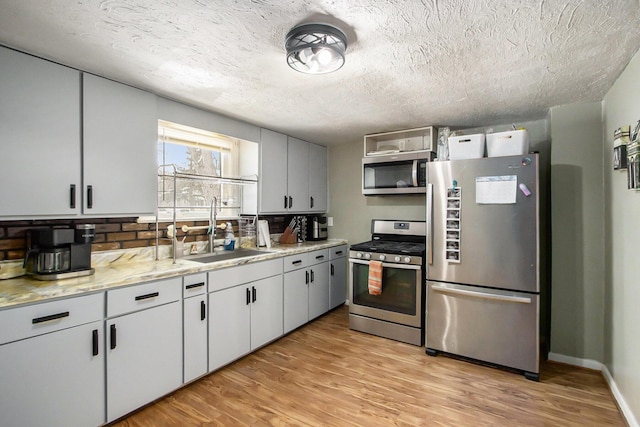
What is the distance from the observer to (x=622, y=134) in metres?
1.85

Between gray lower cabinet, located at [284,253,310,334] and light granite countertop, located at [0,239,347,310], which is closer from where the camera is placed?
light granite countertop, located at [0,239,347,310]

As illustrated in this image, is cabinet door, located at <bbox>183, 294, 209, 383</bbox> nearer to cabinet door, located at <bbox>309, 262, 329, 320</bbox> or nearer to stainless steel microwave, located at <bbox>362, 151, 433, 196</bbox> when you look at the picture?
cabinet door, located at <bbox>309, 262, 329, 320</bbox>

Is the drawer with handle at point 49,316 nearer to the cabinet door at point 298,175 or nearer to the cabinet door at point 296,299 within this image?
the cabinet door at point 296,299

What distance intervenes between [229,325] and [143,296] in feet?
2.61

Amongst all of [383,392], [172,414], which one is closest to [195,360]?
[172,414]

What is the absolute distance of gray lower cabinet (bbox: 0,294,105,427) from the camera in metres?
1.45

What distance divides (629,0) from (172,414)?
321 centimetres

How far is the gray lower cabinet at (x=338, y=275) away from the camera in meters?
3.81

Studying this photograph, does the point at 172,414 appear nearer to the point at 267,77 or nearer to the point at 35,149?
the point at 35,149

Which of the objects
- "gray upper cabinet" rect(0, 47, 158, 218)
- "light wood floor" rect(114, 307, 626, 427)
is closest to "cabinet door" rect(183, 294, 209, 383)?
"light wood floor" rect(114, 307, 626, 427)

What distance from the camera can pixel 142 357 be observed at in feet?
6.27

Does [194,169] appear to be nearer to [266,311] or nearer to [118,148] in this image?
[118,148]

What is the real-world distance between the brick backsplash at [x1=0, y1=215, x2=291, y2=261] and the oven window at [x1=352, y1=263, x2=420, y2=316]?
5.47ft

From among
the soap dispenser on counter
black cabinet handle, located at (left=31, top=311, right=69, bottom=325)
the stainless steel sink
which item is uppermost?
the soap dispenser on counter
